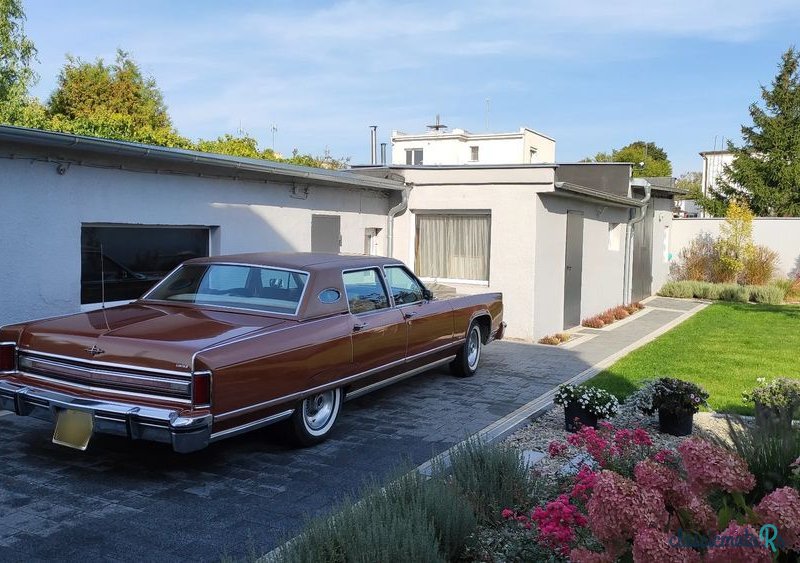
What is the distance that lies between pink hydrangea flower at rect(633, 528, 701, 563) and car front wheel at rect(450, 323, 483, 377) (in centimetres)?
647

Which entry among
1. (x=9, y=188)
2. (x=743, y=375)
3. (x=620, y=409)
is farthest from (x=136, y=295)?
(x=743, y=375)

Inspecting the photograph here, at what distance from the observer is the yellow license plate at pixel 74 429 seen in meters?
4.87

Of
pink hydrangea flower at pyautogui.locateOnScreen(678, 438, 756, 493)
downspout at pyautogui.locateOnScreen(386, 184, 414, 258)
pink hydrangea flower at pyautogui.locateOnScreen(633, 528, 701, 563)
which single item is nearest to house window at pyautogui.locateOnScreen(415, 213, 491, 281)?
downspout at pyautogui.locateOnScreen(386, 184, 414, 258)

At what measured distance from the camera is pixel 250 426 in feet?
17.1

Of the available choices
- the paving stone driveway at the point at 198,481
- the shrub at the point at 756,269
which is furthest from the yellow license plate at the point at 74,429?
the shrub at the point at 756,269

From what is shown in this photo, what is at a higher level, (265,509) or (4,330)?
(4,330)

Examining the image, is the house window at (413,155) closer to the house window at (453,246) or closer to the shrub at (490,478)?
the house window at (453,246)

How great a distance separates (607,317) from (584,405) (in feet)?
31.7

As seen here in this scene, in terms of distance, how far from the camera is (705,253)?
23547mm

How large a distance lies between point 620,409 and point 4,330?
581 centimetres

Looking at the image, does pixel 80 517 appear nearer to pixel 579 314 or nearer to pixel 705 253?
pixel 579 314

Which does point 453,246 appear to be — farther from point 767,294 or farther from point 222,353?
point 767,294

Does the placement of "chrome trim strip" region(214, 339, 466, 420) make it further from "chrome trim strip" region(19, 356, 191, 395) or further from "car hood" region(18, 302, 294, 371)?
"car hood" region(18, 302, 294, 371)

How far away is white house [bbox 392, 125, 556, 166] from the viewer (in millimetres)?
37781
